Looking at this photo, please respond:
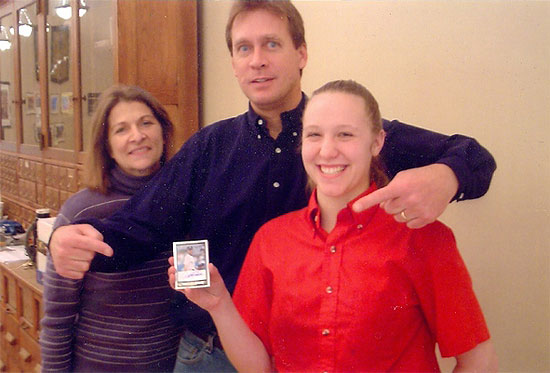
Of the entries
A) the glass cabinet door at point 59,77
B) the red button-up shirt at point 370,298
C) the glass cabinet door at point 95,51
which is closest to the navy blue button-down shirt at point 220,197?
the red button-up shirt at point 370,298

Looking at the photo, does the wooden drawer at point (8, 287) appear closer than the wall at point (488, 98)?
No

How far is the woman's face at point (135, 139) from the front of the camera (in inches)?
30.1

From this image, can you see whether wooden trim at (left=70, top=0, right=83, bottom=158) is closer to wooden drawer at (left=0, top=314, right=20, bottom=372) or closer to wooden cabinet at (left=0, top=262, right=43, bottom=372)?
wooden cabinet at (left=0, top=262, right=43, bottom=372)

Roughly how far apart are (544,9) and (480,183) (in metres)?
0.27

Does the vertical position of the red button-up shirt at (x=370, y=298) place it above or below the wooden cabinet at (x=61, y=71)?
below

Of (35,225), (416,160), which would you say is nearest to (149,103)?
(35,225)

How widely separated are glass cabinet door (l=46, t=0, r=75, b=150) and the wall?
0.56m

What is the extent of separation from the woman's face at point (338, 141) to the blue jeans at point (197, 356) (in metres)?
0.39

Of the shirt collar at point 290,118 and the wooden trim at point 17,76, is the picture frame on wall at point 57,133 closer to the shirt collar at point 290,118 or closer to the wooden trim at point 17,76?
the wooden trim at point 17,76

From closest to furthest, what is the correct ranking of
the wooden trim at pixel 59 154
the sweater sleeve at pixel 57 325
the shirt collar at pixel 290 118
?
1. the shirt collar at pixel 290 118
2. the sweater sleeve at pixel 57 325
3. the wooden trim at pixel 59 154

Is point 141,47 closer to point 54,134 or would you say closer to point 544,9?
point 54,134

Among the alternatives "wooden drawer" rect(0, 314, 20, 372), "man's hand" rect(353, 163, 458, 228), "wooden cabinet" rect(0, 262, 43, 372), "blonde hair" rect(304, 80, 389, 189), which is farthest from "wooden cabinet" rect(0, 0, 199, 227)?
"man's hand" rect(353, 163, 458, 228)

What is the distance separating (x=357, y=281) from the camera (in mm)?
615

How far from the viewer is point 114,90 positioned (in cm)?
83
